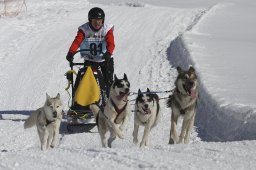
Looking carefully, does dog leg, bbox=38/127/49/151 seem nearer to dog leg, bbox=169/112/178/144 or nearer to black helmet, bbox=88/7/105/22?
dog leg, bbox=169/112/178/144

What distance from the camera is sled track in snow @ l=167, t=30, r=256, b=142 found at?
783 centimetres

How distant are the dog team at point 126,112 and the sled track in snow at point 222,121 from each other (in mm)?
735

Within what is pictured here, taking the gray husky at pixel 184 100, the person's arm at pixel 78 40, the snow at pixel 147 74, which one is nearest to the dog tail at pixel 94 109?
the snow at pixel 147 74

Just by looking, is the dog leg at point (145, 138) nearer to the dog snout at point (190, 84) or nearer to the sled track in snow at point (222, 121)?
the dog snout at point (190, 84)

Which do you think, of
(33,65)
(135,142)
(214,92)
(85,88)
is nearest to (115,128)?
(135,142)

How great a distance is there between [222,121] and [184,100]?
1216mm

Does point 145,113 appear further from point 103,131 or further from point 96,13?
point 96,13

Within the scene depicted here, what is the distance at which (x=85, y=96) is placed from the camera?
8.64 m

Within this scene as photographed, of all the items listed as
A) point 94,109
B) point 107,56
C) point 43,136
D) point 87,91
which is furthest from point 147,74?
point 43,136

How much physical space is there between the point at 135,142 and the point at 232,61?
625 cm

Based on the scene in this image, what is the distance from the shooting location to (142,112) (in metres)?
7.43

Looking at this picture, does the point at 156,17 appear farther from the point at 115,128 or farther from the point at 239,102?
the point at 115,128

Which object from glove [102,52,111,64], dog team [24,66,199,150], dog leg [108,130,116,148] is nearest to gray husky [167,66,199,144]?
dog team [24,66,199,150]

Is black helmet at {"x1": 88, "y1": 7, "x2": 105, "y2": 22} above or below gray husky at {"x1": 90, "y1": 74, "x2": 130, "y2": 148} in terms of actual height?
above
